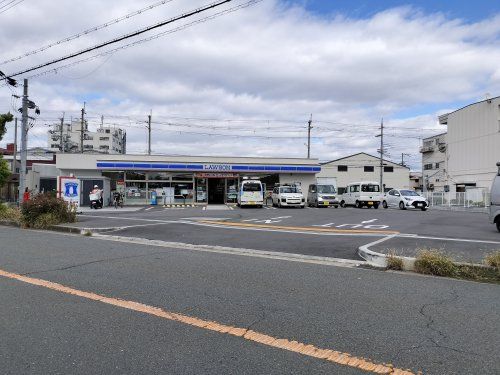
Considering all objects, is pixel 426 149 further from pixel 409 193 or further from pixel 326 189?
pixel 409 193

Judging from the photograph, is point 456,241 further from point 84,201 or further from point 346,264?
point 84,201

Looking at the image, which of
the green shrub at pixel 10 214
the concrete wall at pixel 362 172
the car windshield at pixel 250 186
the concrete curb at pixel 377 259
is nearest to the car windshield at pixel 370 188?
the car windshield at pixel 250 186

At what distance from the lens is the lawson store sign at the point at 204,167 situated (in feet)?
120

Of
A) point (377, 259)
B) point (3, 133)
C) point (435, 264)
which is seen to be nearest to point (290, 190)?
point (3, 133)

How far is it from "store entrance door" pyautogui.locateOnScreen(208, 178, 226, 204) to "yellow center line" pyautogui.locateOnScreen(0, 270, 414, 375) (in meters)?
33.0

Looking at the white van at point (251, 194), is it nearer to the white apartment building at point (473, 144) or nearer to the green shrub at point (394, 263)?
the green shrub at point (394, 263)

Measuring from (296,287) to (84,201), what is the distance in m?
31.3

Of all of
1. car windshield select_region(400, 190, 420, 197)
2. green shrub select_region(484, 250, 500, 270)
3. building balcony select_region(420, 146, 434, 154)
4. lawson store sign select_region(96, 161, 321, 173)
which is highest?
building balcony select_region(420, 146, 434, 154)

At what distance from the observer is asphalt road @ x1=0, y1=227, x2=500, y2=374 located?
3.92m

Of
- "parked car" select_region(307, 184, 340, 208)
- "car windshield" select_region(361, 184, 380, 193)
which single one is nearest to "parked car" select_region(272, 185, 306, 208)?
"parked car" select_region(307, 184, 340, 208)

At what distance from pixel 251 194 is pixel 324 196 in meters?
6.00

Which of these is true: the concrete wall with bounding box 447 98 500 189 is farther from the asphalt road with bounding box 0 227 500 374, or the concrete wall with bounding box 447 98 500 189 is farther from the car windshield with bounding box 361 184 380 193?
the asphalt road with bounding box 0 227 500 374

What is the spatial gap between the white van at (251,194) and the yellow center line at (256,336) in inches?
1033

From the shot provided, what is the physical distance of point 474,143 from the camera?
48656 mm
